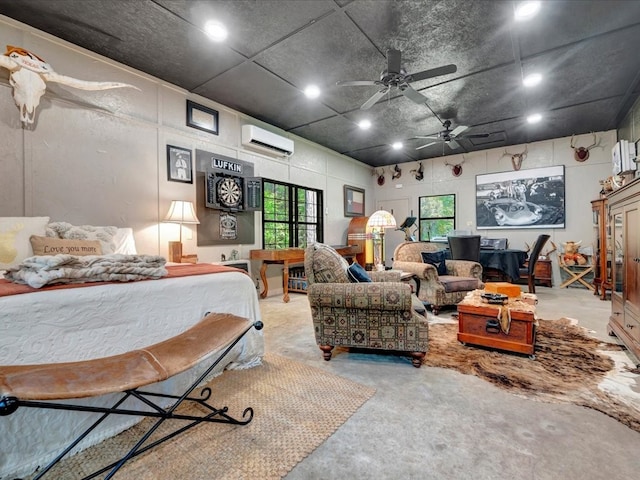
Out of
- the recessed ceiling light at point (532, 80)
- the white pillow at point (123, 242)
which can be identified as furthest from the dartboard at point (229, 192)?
the recessed ceiling light at point (532, 80)

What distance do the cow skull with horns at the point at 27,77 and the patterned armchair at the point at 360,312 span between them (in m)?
2.93

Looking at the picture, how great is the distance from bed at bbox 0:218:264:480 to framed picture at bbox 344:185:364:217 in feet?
18.2

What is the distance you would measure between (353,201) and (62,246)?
19.7 ft

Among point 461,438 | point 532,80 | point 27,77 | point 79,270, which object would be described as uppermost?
point 532,80

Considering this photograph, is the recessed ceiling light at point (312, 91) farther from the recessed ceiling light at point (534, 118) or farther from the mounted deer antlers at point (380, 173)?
the mounted deer antlers at point (380, 173)

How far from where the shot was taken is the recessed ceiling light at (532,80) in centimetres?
361

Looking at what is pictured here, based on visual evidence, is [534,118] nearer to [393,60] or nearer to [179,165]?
[393,60]

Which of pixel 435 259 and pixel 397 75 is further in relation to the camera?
pixel 435 259

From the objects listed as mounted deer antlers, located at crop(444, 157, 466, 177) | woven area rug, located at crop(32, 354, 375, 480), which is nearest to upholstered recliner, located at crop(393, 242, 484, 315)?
woven area rug, located at crop(32, 354, 375, 480)

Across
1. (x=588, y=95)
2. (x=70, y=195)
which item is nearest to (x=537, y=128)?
(x=588, y=95)

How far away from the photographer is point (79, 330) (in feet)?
4.80

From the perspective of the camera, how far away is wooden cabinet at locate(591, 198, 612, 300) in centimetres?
447

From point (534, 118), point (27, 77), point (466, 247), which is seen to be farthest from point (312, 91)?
point (534, 118)

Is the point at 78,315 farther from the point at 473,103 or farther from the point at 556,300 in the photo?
the point at 556,300
